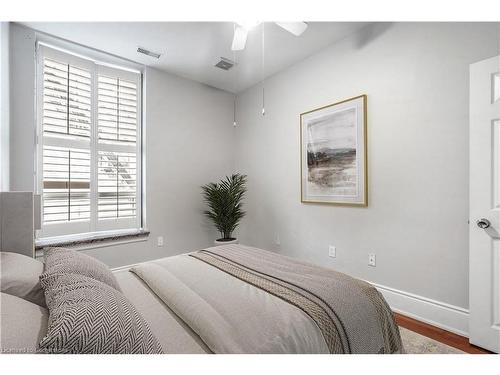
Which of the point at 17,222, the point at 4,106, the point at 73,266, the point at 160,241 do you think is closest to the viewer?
the point at 73,266

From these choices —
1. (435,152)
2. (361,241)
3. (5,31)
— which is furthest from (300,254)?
(5,31)

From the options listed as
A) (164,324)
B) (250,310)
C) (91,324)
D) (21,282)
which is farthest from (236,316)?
(21,282)

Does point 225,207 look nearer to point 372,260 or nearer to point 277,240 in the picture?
point 277,240

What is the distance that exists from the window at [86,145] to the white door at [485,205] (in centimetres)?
332

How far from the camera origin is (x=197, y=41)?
103 inches

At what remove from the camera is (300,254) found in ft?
10.00

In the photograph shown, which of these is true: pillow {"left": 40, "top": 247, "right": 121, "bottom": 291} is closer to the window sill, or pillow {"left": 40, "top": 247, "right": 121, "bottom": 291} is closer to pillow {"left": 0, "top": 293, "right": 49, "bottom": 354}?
pillow {"left": 0, "top": 293, "right": 49, "bottom": 354}

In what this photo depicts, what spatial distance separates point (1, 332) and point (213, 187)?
10.0 ft

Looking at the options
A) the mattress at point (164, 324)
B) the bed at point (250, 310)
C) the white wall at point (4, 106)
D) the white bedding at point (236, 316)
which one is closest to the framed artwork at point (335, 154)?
the bed at point (250, 310)

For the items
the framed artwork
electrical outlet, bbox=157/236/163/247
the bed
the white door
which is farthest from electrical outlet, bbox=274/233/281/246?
the white door

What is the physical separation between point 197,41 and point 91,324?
2729 mm

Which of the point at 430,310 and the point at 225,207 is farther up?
the point at 225,207

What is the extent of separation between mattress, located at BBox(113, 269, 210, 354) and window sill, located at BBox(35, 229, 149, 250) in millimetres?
1607

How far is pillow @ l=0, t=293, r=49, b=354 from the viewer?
628 millimetres
